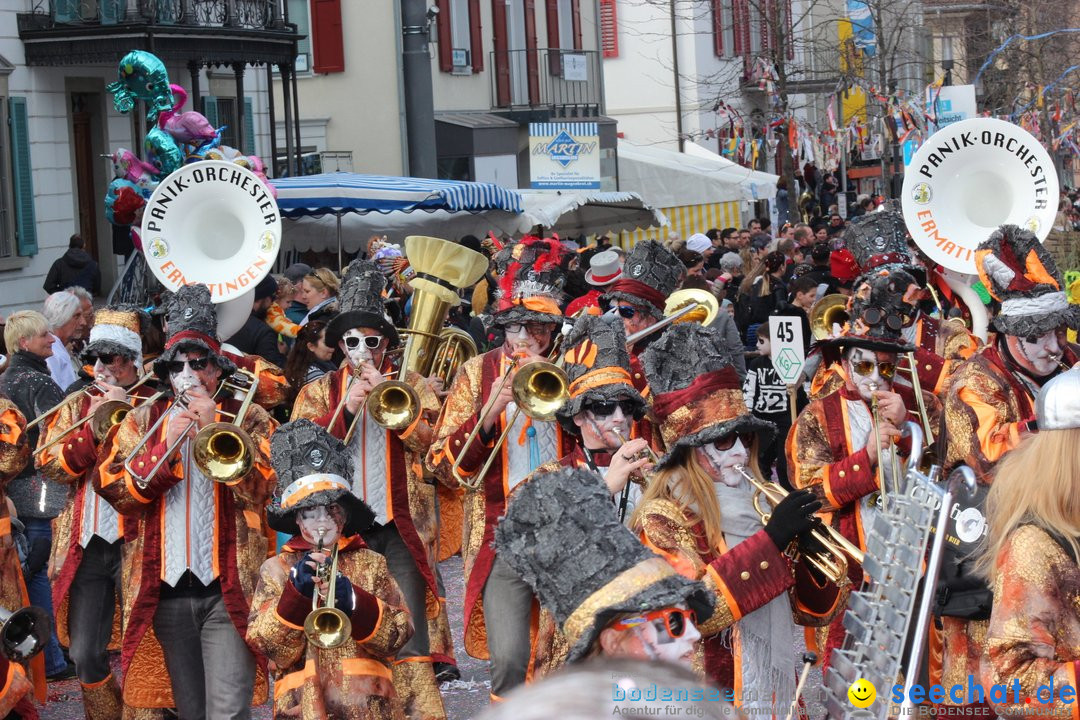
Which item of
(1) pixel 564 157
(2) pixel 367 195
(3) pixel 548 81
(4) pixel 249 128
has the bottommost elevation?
(2) pixel 367 195

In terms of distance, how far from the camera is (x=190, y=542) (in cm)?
632

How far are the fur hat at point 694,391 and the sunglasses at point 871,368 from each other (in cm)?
121

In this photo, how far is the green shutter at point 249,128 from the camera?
2225 cm

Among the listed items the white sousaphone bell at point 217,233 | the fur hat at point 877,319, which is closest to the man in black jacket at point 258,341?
the white sousaphone bell at point 217,233

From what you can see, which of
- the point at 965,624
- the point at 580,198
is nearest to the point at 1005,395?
the point at 965,624

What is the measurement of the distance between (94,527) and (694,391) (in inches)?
122

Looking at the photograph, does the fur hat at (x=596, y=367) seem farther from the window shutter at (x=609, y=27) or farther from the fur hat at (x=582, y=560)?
the window shutter at (x=609, y=27)

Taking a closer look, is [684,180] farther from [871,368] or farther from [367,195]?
[871,368]

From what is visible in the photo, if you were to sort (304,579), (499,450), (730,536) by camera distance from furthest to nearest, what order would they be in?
(499,450) < (304,579) < (730,536)

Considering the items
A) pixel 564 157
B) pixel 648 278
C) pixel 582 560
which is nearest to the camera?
pixel 582 560

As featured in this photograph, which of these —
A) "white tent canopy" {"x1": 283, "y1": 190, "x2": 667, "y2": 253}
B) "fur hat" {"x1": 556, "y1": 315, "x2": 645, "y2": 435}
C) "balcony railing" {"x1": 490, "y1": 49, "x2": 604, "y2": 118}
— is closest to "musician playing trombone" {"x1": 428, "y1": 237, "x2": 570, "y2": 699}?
"fur hat" {"x1": 556, "y1": 315, "x2": 645, "y2": 435}

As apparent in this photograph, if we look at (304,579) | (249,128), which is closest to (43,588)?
(304,579)

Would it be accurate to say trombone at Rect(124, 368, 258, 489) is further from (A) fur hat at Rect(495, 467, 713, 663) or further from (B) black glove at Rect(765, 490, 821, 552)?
(A) fur hat at Rect(495, 467, 713, 663)

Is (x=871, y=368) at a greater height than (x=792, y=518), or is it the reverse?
(x=871, y=368)
